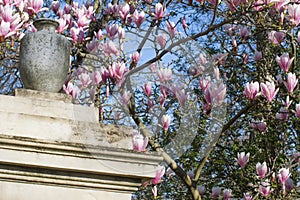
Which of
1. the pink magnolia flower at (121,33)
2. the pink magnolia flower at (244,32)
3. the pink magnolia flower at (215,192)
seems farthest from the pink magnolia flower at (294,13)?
the pink magnolia flower at (215,192)

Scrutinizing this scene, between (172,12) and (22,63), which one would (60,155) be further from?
(172,12)

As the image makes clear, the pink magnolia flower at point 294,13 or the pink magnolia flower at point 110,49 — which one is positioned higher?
the pink magnolia flower at point 294,13

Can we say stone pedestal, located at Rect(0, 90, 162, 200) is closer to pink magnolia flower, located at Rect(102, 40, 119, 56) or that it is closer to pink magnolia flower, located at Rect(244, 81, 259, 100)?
pink magnolia flower, located at Rect(244, 81, 259, 100)

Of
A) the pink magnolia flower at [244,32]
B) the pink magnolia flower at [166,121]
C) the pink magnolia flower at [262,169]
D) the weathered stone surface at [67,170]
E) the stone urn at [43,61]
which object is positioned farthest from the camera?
the pink magnolia flower at [244,32]

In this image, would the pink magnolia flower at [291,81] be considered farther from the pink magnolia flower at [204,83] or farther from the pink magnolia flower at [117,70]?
the pink magnolia flower at [117,70]

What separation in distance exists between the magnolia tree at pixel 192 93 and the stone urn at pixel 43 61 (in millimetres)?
1313

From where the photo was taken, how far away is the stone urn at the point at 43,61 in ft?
9.94

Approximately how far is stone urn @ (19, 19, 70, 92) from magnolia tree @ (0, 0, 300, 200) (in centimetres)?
131

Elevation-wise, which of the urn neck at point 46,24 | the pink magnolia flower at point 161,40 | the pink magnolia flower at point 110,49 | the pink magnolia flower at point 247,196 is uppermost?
the pink magnolia flower at point 161,40

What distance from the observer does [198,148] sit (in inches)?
233

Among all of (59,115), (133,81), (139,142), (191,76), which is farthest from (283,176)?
(59,115)

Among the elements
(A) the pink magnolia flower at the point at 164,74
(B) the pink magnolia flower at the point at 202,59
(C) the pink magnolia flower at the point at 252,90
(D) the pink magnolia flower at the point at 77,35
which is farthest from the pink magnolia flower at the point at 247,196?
(D) the pink magnolia flower at the point at 77,35

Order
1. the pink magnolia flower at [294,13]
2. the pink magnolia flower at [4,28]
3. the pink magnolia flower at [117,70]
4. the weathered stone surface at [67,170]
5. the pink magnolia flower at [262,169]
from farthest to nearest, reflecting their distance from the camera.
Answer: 1. the pink magnolia flower at [262,169]
2. the pink magnolia flower at [294,13]
3. the pink magnolia flower at [117,70]
4. the pink magnolia flower at [4,28]
5. the weathered stone surface at [67,170]

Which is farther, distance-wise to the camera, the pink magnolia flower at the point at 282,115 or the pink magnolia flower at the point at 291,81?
the pink magnolia flower at the point at 282,115
